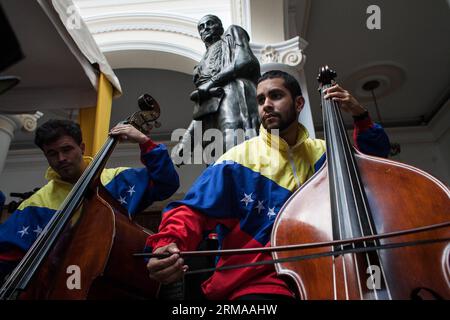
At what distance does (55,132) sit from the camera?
59.6 inches

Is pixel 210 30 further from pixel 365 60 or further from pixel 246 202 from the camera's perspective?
pixel 365 60

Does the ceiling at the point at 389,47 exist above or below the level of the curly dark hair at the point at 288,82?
above

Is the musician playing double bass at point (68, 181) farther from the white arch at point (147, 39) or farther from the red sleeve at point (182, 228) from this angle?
the white arch at point (147, 39)

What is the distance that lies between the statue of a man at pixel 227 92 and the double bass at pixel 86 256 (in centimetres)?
72

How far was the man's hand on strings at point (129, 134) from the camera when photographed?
1445mm

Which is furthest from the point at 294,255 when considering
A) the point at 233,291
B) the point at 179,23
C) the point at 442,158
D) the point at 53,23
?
the point at 442,158

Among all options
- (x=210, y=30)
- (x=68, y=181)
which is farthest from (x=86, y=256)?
(x=210, y=30)

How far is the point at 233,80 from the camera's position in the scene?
208 centimetres

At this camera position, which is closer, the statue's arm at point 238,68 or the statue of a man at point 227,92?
the statue of a man at point 227,92

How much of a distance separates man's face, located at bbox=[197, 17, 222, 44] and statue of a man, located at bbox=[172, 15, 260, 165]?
0.12 metres

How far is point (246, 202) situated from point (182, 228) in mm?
222

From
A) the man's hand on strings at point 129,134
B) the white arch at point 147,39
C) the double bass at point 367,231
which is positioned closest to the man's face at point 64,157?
the man's hand on strings at point 129,134

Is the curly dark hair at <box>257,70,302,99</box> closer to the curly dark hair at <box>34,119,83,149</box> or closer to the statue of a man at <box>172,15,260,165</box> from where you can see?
the statue of a man at <box>172,15,260,165</box>

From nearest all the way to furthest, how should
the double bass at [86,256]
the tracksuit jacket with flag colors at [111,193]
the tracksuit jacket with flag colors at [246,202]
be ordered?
the tracksuit jacket with flag colors at [246,202] < the double bass at [86,256] < the tracksuit jacket with flag colors at [111,193]
